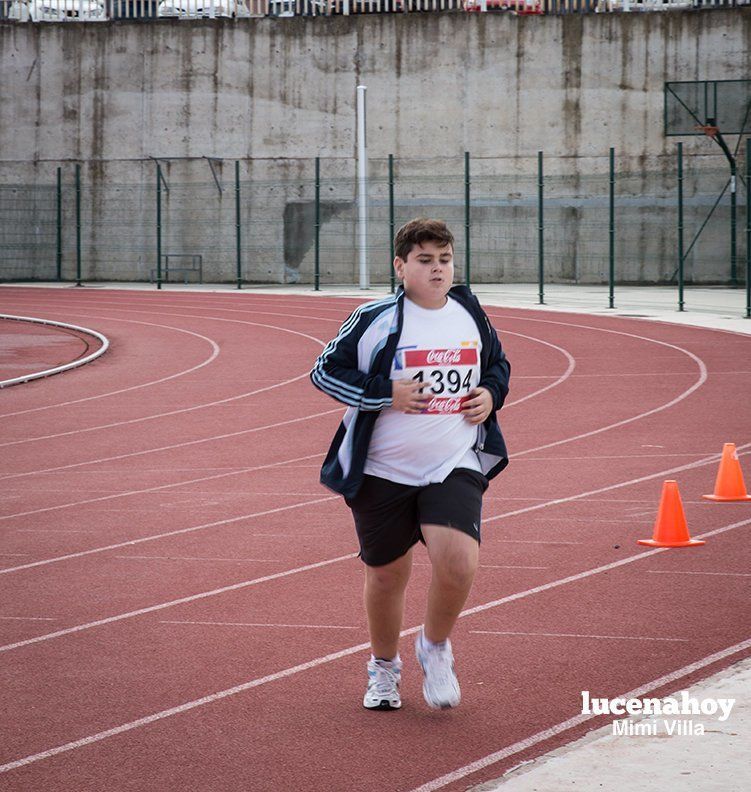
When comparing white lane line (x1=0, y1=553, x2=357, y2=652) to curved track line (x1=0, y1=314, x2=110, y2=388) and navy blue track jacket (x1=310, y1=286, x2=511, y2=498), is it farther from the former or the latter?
curved track line (x1=0, y1=314, x2=110, y2=388)

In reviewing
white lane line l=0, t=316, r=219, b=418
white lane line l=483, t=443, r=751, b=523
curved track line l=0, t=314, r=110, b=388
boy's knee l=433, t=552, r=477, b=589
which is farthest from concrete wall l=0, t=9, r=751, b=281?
boy's knee l=433, t=552, r=477, b=589

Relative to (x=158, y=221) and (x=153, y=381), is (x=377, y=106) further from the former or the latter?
(x=153, y=381)

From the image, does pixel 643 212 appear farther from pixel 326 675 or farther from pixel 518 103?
pixel 326 675

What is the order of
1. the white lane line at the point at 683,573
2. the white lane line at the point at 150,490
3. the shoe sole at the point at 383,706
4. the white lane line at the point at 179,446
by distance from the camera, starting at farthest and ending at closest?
1. the white lane line at the point at 179,446
2. the white lane line at the point at 150,490
3. the white lane line at the point at 683,573
4. the shoe sole at the point at 383,706

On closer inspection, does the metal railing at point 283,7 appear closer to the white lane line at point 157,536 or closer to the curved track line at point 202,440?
the curved track line at point 202,440

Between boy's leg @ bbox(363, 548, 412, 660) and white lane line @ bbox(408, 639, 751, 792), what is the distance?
26.6 inches

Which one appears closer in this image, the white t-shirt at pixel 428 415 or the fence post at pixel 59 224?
the white t-shirt at pixel 428 415

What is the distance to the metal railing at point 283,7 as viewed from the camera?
35500 millimetres

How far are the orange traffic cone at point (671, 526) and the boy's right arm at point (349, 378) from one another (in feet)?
10.7

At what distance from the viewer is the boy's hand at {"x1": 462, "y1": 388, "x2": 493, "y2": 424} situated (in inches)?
191

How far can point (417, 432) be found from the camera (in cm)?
487

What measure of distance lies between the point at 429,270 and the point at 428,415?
0.52 meters

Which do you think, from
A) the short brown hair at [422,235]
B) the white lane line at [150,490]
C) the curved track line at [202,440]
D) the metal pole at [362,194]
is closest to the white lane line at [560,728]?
the short brown hair at [422,235]

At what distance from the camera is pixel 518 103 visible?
35.5 meters
